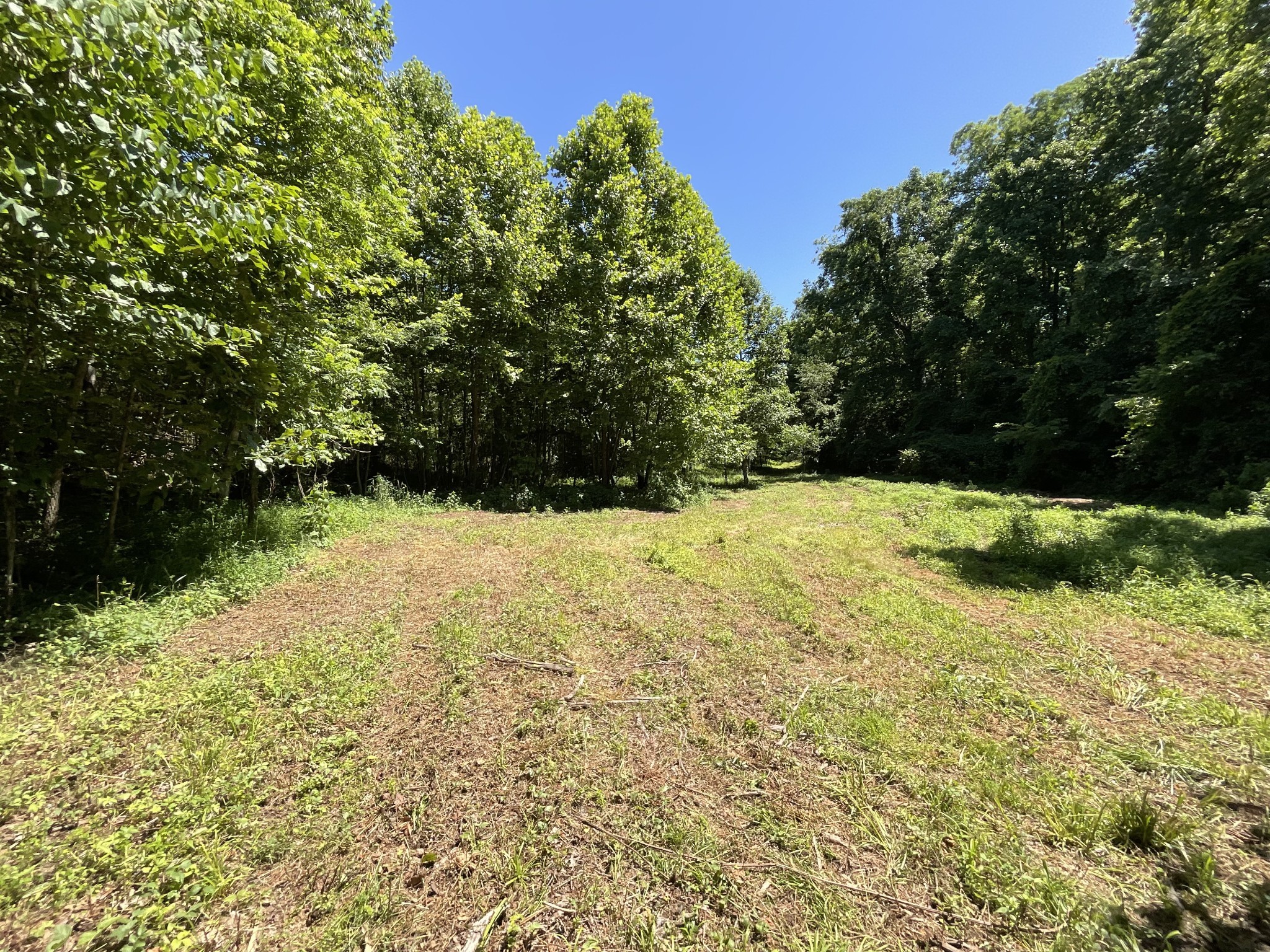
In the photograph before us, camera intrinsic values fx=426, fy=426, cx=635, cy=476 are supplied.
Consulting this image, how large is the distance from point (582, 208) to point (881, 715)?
1598 centimetres

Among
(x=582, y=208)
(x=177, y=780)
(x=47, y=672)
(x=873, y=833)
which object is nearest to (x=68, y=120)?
(x=47, y=672)

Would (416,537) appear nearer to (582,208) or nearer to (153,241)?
(153,241)

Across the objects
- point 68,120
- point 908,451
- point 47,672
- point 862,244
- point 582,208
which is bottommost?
point 47,672

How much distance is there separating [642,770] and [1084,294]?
2358 cm

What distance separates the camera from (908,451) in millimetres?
22438

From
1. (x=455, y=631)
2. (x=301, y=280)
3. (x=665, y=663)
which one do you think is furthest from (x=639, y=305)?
(x=665, y=663)

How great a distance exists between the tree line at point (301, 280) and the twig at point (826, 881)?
14.6 ft

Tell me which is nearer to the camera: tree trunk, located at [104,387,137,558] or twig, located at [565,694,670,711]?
twig, located at [565,694,670,711]

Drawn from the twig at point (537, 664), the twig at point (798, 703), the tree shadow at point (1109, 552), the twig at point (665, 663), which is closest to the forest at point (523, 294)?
the tree shadow at point (1109, 552)

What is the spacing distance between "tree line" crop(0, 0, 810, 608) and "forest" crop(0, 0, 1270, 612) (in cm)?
5

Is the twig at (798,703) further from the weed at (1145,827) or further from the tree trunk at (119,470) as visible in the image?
the tree trunk at (119,470)

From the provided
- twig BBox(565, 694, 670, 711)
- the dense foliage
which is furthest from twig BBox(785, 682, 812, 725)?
the dense foliage

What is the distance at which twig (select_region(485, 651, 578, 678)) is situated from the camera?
3.94 metres

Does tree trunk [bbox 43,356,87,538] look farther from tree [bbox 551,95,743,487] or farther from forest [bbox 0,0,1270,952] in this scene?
tree [bbox 551,95,743,487]
